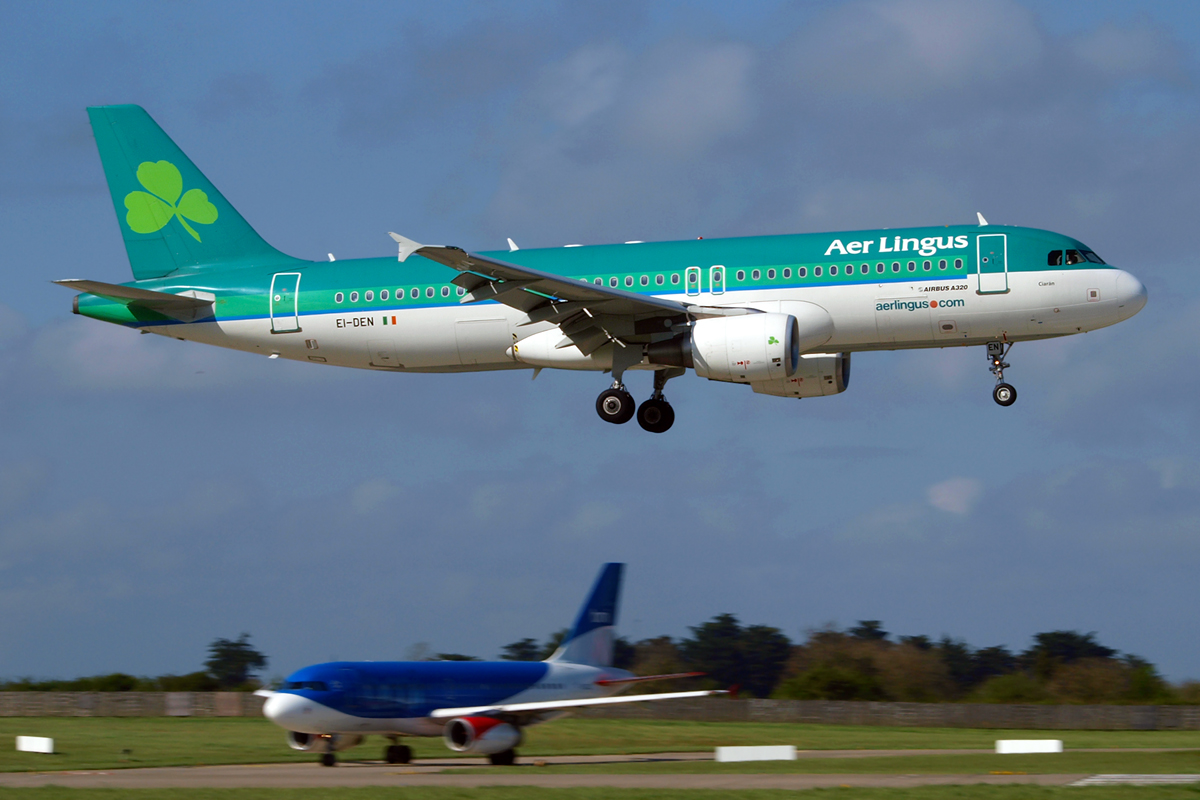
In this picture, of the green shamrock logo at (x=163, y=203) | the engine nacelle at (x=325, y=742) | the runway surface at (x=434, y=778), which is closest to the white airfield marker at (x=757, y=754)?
the runway surface at (x=434, y=778)

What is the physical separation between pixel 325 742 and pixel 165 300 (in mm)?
12494

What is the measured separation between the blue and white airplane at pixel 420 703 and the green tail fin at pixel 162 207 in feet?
38.4

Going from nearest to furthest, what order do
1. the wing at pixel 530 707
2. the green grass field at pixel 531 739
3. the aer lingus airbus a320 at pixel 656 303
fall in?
the aer lingus airbus a320 at pixel 656 303 → the wing at pixel 530 707 → the green grass field at pixel 531 739

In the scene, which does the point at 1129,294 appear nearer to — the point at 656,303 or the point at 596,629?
the point at 656,303

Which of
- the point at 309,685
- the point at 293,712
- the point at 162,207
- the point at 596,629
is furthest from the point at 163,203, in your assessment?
the point at 596,629

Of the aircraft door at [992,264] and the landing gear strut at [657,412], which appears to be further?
the landing gear strut at [657,412]

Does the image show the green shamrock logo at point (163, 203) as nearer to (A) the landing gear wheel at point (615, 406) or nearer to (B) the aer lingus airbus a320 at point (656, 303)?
(B) the aer lingus airbus a320 at point (656, 303)

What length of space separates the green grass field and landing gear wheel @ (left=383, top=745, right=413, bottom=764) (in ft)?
8.10

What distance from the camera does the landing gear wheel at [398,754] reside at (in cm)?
3578

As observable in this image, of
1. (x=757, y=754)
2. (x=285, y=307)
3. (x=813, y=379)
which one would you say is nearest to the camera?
(x=813, y=379)

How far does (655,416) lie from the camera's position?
38.0 m

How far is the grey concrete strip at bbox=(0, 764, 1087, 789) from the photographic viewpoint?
90.6ft

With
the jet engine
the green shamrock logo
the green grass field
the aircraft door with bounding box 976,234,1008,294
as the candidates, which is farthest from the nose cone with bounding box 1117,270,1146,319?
the green shamrock logo

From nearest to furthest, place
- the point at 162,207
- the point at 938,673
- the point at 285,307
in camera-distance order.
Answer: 1. the point at 285,307
2. the point at 162,207
3. the point at 938,673
